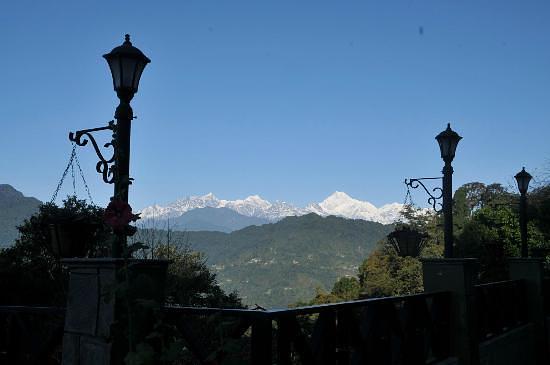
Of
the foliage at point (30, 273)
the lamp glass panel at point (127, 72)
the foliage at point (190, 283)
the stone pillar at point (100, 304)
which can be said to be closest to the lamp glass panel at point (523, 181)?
the lamp glass panel at point (127, 72)

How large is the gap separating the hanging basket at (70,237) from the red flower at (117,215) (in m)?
3.07

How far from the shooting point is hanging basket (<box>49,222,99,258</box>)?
20.0ft

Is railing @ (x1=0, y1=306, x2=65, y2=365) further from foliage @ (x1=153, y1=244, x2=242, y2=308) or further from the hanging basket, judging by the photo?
foliage @ (x1=153, y1=244, x2=242, y2=308)

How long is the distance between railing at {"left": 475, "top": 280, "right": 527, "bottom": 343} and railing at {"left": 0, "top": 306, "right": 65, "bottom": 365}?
18.8ft

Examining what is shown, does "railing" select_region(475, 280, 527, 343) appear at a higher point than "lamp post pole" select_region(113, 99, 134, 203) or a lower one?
lower

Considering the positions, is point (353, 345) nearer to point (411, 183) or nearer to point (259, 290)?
point (411, 183)

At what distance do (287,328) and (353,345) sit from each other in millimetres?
1248

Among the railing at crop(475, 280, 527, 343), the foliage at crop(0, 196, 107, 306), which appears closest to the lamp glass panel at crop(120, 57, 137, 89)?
the railing at crop(475, 280, 527, 343)

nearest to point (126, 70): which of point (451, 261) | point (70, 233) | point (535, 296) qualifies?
point (70, 233)

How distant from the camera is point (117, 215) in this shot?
3.30 metres

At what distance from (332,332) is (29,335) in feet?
9.13

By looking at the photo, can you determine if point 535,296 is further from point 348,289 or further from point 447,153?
point 348,289

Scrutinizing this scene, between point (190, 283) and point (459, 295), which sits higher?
point (459, 295)

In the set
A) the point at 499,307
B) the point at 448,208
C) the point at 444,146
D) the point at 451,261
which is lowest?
the point at 499,307
